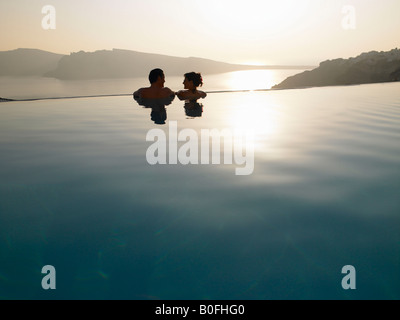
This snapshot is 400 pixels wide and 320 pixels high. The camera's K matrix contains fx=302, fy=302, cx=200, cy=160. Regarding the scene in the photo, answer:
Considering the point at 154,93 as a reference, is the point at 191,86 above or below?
above

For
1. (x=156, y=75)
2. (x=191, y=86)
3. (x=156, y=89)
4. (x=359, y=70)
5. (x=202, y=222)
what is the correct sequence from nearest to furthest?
(x=202, y=222) < (x=156, y=75) < (x=156, y=89) < (x=191, y=86) < (x=359, y=70)

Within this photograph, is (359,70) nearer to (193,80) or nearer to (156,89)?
(193,80)

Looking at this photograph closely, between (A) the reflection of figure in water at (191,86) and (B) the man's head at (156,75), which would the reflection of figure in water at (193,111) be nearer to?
(A) the reflection of figure in water at (191,86)

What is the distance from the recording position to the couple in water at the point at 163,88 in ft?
39.4

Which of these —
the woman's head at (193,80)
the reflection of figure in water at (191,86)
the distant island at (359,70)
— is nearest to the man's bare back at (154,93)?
the reflection of figure in water at (191,86)

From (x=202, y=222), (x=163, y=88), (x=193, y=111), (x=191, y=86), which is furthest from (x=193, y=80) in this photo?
(x=202, y=222)

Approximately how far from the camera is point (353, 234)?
2336 mm

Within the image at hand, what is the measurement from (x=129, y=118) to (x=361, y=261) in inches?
295

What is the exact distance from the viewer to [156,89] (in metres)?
12.5

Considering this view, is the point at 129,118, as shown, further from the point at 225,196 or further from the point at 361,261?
the point at 361,261

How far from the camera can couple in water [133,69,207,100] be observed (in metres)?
12.0

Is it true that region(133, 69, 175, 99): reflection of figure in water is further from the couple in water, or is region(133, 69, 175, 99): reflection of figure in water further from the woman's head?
the woman's head

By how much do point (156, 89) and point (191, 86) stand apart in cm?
155

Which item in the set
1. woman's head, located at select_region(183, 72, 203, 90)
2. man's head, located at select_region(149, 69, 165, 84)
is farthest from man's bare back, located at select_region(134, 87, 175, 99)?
woman's head, located at select_region(183, 72, 203, 90)
